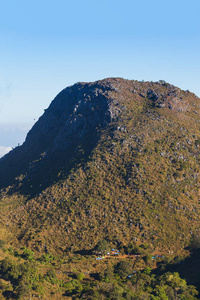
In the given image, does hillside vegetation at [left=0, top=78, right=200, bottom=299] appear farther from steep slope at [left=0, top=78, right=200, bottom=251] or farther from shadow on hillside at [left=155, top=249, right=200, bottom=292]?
shadow on hillside at [left=155, top=249, right=200, bottom=292]

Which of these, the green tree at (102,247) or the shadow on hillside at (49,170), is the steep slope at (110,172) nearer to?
the shadow on hillside at (49,170)

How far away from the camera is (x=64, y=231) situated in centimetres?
9931

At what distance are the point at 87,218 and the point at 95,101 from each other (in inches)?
2980

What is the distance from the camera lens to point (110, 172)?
389 feet

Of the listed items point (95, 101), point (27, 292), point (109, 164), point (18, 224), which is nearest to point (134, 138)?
point (109, 164)

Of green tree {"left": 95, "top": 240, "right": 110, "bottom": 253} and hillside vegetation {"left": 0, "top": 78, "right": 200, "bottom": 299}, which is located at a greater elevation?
hillside vegetation {"left": 0, "top": 78, "right": 200, "bottom": 299}

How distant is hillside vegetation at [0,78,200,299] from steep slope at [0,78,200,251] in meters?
0.41

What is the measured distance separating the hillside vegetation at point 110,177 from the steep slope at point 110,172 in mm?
411

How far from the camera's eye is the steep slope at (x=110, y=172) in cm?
9875

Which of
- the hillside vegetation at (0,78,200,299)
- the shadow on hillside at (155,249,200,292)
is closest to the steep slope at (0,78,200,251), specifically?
the hillside vegetation at (0,78,200,299)

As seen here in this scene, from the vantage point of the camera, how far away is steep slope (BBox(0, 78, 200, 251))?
9875 centimetres

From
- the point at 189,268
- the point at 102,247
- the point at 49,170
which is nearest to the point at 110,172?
the point at 49,170

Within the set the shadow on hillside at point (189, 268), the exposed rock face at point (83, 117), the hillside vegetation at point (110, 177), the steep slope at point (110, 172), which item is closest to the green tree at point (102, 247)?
the hillside vegetation at point (110, 177)

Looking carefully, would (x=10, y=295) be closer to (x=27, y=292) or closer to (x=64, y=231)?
(x=27, y=292)
